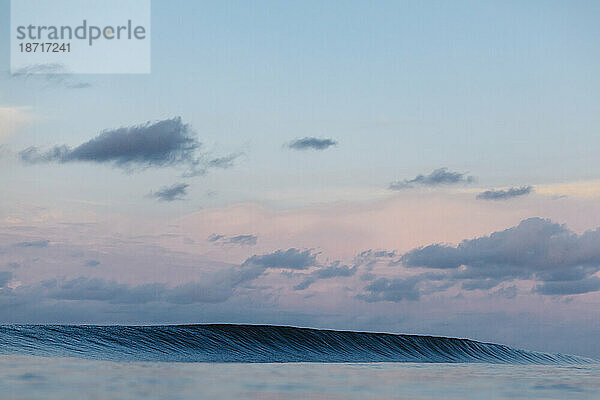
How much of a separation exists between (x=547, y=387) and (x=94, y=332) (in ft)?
37.2

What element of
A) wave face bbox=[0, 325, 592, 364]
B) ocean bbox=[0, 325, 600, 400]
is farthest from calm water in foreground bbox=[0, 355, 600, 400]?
wave face bbox=[0, 325, 592, 364]

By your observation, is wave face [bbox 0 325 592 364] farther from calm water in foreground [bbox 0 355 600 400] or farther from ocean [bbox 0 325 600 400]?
calm water in foreground [bbox 0 355 600 400]

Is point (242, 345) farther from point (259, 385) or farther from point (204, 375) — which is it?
point (259, 385)

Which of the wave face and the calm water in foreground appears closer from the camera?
the calm water in foreground

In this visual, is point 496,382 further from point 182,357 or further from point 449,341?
point 449,341

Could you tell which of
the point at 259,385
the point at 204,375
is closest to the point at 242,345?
the point at 204,375

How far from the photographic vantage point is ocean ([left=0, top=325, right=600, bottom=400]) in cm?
557

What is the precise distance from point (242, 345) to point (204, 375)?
10.6 m

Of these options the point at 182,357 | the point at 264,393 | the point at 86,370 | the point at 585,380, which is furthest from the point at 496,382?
the point at 182,357

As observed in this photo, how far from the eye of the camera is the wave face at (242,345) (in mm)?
13719

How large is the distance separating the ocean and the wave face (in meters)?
0.04

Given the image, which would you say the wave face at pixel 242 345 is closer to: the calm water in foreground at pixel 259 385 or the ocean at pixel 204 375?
the ocean at pixel 204 375

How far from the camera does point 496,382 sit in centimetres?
738

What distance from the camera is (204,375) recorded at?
7.14m
